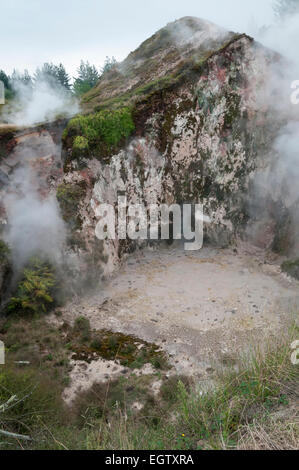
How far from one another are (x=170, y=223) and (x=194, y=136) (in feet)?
13.2

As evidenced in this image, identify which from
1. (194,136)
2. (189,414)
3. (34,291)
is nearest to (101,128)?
(194,136)

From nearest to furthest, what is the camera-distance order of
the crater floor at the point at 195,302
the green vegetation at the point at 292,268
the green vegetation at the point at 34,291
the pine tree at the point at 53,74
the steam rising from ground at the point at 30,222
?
the crater floor at the point at 195,302 → the green vegetation at the point at 34,291 → the steam rising from ground at the point at 30,222 → the green vegetation at the point at 292,268 → the pine tree at the point at 53,74

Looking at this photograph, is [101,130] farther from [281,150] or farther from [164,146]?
[281,150]

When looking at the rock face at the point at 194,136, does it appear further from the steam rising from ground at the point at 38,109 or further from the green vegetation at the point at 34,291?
the green vegetation at the point at 34,291

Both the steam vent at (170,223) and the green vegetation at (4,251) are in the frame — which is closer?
the steam vent at (170,223)

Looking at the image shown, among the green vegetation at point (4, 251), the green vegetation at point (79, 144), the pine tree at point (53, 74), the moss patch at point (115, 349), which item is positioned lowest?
the moss patch at point (115, 349)

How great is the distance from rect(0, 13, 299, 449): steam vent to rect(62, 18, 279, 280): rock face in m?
0.05

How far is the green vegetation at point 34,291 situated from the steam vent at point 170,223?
5 centimetres

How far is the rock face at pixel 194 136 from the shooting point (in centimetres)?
1348

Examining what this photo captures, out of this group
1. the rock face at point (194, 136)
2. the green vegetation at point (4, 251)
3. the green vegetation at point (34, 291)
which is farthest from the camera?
the rock face at point (194, 136)

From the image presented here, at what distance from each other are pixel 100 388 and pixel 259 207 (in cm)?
1095

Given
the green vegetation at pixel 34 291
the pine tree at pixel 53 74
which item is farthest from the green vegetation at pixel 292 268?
the pine tree at pixel 53 74

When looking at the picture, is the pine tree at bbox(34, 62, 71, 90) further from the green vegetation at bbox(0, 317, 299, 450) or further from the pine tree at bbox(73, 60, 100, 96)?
the green vegetation at bbox(0, 317, 299, 450)
